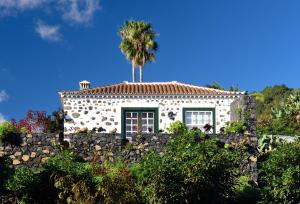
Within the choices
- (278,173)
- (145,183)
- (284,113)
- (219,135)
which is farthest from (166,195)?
(284,113)

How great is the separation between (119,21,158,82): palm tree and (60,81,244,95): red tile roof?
1351cm

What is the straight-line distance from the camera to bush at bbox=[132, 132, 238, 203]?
18578mm

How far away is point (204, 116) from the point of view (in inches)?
1214

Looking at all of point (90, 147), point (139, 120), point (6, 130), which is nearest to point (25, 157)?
point (6, 130)

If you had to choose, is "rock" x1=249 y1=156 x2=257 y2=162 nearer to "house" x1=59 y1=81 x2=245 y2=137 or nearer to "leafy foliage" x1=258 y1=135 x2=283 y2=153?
"leafy foliage" x1=258 y1=135 x2=283 y2=153

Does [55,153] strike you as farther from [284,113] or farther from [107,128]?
[284,113]

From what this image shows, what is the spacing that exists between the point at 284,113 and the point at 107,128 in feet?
34.3

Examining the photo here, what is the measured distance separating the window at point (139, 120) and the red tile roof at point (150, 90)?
859mm

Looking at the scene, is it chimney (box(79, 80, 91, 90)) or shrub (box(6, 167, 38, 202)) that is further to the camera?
chimney (box(79, 80, 91, 90))

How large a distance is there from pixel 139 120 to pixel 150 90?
70.3 inches

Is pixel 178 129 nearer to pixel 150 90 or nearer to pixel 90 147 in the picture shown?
pixel 90 147

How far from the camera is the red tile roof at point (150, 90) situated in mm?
30766

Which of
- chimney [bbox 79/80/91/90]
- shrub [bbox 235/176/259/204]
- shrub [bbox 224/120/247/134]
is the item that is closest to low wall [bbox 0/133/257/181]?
shrub [bbox 224/120/247/134]

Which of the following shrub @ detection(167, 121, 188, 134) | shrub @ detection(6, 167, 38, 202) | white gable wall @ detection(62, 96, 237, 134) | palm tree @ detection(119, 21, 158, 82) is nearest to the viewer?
shrub @ detection(6, 167, 38, 202)
